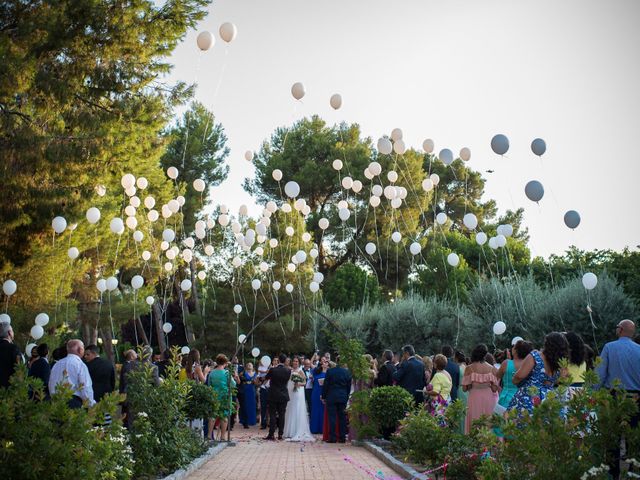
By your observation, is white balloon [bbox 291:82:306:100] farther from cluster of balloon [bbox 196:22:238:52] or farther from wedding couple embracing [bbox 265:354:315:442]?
wedding couple embracing [bbox 265:354:315:442]

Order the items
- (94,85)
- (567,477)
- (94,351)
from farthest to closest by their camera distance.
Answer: (94,85) < (94,351) < (567,477)

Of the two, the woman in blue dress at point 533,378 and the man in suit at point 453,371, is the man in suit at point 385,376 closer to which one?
the man in suit at point 453,371

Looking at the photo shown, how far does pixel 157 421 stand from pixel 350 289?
2818cm

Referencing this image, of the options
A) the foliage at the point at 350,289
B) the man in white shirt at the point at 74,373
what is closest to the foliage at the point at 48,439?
the man in white shirt at the point at 74,373

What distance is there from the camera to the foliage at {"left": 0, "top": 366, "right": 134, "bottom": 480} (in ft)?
19.0

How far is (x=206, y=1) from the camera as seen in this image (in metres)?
13.9

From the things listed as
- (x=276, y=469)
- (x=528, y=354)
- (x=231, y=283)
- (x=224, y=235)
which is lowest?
(x=276, y=469)

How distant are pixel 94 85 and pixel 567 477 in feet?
37.2

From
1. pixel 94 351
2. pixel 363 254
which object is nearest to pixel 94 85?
pixel 94 351

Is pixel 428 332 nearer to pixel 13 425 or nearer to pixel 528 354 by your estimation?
pixel 528 354

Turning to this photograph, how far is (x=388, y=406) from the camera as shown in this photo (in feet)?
46.4

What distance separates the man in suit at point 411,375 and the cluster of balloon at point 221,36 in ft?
21.5

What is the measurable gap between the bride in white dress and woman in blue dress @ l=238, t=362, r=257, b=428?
361 cm

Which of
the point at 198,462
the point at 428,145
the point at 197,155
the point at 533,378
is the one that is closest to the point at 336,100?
the point at 428,145
